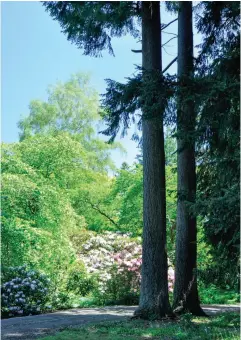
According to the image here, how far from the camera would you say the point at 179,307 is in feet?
21.2

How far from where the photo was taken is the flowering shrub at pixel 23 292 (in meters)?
7.75

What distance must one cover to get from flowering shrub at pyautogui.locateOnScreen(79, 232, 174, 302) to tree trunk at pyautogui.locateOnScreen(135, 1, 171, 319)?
107 inches

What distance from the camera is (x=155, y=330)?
192 inches

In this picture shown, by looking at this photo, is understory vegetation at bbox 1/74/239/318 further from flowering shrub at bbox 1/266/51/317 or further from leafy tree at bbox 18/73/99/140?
leafy tree at bbox 18/73/99/140

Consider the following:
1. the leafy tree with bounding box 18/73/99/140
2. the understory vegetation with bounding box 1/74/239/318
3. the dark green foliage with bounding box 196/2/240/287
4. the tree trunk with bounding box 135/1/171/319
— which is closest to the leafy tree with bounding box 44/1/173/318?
the tree trunk with bounding box 135/1/171/319

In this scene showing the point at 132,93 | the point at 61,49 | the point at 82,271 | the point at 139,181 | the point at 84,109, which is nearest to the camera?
the point at 132,93

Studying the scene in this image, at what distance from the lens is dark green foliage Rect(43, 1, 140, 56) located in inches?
243

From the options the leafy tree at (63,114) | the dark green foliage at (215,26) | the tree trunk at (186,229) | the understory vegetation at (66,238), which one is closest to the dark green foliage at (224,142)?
the understory vegetation at (66,238)

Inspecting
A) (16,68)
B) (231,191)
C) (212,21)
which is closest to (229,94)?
(231,191)

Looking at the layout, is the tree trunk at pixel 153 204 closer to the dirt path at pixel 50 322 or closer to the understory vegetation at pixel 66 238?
the understory vegetation at pixel 66 238

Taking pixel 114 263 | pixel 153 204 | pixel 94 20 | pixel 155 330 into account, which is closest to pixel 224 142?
pixel 153 204

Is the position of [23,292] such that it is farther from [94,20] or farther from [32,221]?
[94,20]

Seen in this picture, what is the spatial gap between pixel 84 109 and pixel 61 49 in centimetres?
408

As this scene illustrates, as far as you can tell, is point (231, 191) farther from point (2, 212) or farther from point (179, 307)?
point (2, 212)
